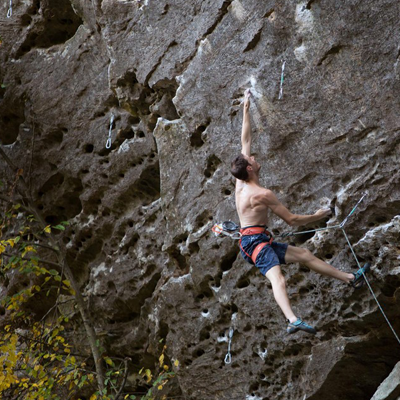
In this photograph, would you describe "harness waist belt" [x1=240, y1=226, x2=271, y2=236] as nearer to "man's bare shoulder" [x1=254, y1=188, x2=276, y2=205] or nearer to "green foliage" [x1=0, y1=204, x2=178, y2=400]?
"man's bare shoulder" [x1=254, y1=188, x2=276, y2=205]

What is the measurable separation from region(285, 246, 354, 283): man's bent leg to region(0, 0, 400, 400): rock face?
0.27 metres

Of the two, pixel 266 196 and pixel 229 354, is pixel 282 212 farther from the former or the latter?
pixel 229 354

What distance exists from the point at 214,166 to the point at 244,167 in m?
1.26

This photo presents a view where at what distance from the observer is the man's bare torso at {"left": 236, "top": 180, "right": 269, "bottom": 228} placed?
638 centimetres

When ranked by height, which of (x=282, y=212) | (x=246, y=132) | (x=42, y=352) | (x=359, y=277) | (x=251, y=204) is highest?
(x=246, y=132)

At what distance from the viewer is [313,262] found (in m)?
6.41

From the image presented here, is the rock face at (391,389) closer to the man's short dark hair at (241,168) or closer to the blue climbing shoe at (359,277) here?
the blue climbing shoe at (359,277)

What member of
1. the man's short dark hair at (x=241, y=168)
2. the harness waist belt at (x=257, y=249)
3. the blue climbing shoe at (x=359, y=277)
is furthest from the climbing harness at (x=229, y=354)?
the man's short dark hair at (x=241, y=168)

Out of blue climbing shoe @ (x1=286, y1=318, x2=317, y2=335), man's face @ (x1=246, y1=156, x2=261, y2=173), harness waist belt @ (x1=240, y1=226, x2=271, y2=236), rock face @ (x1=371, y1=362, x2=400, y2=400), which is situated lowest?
rock face @ (x1=371, y1=362, x2=400, y2=400)

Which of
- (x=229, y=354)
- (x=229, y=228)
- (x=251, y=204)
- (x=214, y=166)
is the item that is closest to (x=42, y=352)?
(x=229, y=354)

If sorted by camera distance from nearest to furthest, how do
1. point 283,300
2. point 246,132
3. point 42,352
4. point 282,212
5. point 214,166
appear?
point 283,300, point 282,212, point 246,132, point 214,166, point 42,352

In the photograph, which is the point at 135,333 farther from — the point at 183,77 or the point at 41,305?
the point at 183,77

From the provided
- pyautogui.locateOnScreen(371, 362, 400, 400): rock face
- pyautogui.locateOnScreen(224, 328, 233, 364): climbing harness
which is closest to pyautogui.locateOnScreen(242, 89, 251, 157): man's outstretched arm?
pyautogui.locateOnScreen(224, 328, 233, 364): climbing harness

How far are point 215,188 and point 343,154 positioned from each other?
1.65 metres
